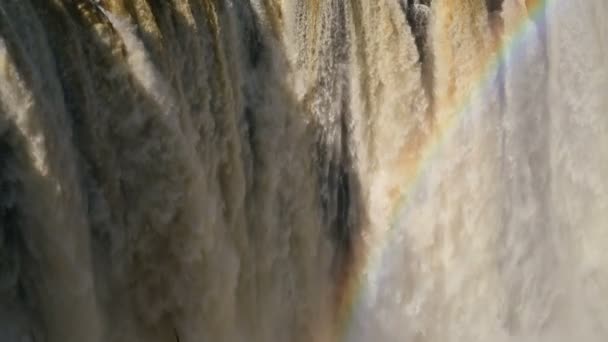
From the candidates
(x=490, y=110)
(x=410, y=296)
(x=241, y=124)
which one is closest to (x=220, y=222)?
(x=241, y=124)

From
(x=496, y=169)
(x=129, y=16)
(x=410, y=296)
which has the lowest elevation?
(x=410, y=296)

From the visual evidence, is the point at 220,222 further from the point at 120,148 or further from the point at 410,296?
the point at 410,296

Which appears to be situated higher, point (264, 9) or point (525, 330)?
point (264, 9)

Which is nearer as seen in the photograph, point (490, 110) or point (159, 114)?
point (159, 114)

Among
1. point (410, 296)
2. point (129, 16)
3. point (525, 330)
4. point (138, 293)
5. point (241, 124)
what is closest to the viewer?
point (129, 16)

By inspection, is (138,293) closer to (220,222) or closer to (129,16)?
(220,222)

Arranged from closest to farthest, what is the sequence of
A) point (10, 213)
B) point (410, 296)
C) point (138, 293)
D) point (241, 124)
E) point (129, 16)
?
point (10, 213)
point (129, 16)
point (138, 293)
point (241, 124)
point (410, 296)
